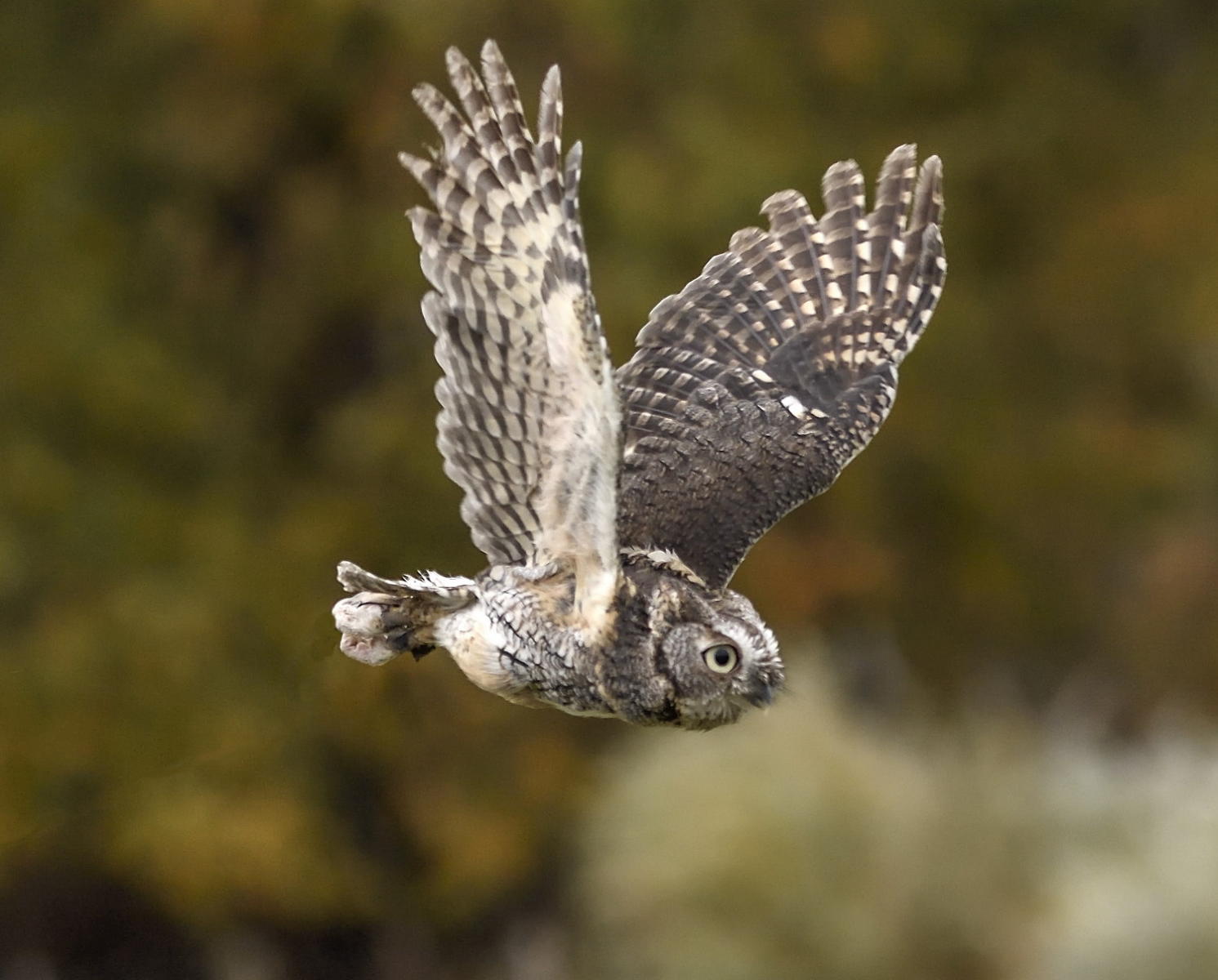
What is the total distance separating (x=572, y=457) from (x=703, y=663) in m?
0.50

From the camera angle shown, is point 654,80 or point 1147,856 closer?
point 1147,856

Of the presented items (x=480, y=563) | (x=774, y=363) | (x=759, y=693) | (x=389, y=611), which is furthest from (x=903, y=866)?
(x=759, y=693)

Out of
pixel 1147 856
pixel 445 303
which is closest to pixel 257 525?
pixel 1147 856

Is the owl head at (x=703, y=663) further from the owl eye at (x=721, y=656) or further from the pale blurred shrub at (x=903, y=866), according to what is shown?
the pale blurred shrub at (x=903, y=866)

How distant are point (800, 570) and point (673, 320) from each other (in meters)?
12.7

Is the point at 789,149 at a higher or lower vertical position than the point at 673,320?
higher

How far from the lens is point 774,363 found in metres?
6.02

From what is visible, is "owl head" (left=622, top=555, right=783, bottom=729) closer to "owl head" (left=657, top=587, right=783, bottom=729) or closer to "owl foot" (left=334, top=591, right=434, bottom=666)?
"owl head" (left=657, top=587, right=783, bottom=729)

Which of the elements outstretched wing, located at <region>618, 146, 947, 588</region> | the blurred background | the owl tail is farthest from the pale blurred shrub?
the owl tail

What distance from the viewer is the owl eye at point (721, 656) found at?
14.7 ft

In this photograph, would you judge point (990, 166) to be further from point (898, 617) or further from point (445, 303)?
point (445, 303)

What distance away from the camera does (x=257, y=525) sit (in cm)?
1703

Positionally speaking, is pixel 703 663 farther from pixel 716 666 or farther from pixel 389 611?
pixel 389 611

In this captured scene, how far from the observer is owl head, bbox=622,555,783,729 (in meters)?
4.48
